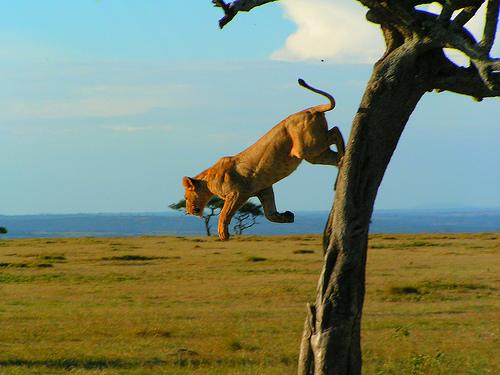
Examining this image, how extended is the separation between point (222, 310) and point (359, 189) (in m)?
13.0

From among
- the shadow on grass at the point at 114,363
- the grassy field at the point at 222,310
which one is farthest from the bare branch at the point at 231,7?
the shadow on grass at the point at 114,363

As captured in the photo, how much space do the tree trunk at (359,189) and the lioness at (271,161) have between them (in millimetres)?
1611

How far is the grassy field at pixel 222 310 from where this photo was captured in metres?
14.2

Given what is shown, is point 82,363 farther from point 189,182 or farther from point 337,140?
point 337,140

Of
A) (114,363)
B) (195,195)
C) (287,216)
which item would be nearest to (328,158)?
(287,216)

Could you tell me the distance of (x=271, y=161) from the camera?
20.2 feet

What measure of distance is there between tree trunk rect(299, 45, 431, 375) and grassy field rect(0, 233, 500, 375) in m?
4.11

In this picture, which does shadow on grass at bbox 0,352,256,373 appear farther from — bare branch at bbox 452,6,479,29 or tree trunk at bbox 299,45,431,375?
bare branch at bbox 452,6,479,29

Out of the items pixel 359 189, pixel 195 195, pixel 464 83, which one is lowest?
pixel 195 195

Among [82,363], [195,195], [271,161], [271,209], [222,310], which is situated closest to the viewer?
[271,161]

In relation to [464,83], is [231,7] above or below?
above

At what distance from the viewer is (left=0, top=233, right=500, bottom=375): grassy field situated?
14.2 m

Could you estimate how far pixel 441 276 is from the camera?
89.5 feet

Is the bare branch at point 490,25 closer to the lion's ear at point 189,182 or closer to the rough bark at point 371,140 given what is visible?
the rough bark at point 371,140
